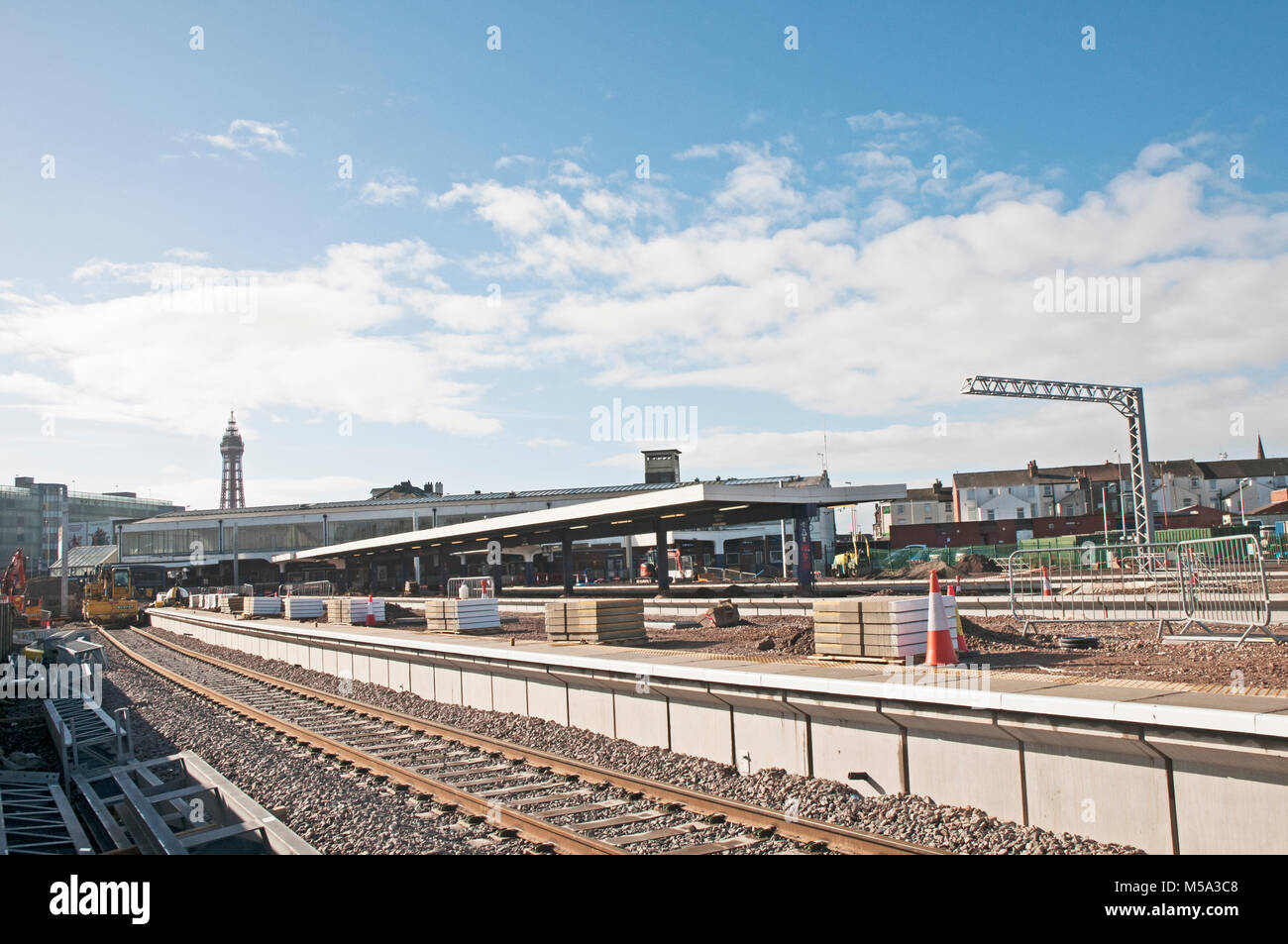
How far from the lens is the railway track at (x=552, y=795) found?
7.37 m

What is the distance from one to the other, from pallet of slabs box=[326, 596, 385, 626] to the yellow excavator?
1175 inches

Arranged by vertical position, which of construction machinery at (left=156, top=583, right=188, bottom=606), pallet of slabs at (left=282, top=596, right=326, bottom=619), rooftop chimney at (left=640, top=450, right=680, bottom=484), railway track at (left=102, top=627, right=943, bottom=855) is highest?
rooftop chimney at (left=640, top=450, right=680, bottom=484)

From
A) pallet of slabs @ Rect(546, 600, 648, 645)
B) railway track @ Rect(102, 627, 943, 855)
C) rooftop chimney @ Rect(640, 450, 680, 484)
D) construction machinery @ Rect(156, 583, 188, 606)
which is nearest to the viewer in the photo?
railway track @ Rect(102, 627, 943, 855)

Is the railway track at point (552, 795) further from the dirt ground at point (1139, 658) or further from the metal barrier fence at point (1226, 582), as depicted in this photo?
the metal barrier fence at point (1226, 582)

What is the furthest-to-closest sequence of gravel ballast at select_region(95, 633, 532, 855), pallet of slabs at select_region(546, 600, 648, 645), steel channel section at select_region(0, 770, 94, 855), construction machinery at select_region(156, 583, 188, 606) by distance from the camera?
construction machinery at select_region(156, 583, 188, 606)
pallet of slabs at select_region(546, 600, 648, 645)
steel channel section at select_region(0, 770, 94, 855)
gravel ballast at select_region(95, 633, 532, 855)

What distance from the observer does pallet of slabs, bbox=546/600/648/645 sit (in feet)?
52.6

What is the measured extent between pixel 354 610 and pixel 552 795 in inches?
826

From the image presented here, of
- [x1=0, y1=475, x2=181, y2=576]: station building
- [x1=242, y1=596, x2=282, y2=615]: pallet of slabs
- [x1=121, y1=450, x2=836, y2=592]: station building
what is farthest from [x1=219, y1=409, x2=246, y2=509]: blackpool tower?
[x1=242, y1=596, x2=282, y2=615]: pallet of slabs

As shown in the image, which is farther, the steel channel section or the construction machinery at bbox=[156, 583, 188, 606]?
the construction machinery at bbox=[156, 583, 188, 606]

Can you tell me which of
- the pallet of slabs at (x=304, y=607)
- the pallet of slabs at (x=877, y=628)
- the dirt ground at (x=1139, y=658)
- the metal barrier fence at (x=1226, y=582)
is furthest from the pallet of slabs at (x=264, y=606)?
the metal barrier fence at (x=1226, y=582)

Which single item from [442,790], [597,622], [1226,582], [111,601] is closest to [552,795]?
[442,790]

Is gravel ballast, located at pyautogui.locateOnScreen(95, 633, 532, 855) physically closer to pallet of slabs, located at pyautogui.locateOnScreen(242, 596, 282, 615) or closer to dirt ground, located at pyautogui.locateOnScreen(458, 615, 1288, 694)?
dirt ground, located at pyautogui.locateOnScreen(458, 615, 1288, 694)

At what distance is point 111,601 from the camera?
5216cm

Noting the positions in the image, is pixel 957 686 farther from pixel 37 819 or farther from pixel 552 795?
pixel 37 819
